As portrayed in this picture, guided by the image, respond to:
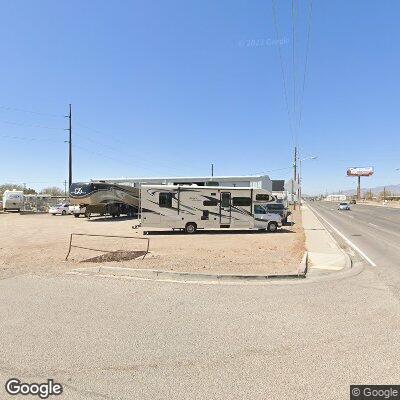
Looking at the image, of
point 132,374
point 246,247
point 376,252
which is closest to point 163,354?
point 132,374

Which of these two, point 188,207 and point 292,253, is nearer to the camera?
point 292,253

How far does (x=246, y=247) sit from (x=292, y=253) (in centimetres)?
232

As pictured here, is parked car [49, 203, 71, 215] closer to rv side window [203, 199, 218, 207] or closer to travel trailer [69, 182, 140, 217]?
travel trailer [69, 182, 140, 217]

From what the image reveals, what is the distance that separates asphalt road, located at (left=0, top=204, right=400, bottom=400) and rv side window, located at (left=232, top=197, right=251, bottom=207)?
13360 millimetres

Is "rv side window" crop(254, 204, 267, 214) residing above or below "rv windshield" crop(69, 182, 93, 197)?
below

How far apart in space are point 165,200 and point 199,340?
15.9 meters

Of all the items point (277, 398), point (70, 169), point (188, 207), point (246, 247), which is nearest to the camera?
point (277, 398)

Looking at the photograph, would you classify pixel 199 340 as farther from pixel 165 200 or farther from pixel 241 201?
pixel 241 201

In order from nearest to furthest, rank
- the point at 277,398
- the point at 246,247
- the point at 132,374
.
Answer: the point at 277,398 < the point at 132,374 < the point at 246,247

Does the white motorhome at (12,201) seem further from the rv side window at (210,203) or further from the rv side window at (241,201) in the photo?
the rv side window at (241,201)

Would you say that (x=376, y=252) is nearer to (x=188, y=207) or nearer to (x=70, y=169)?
(x=188, y=207)

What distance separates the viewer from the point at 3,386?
12.1 feet

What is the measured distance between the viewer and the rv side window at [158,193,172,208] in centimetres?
2046

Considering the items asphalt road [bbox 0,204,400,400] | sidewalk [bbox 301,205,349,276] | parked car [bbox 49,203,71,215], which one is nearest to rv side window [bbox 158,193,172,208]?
sidewalk [bbox 301,205,349,276]
